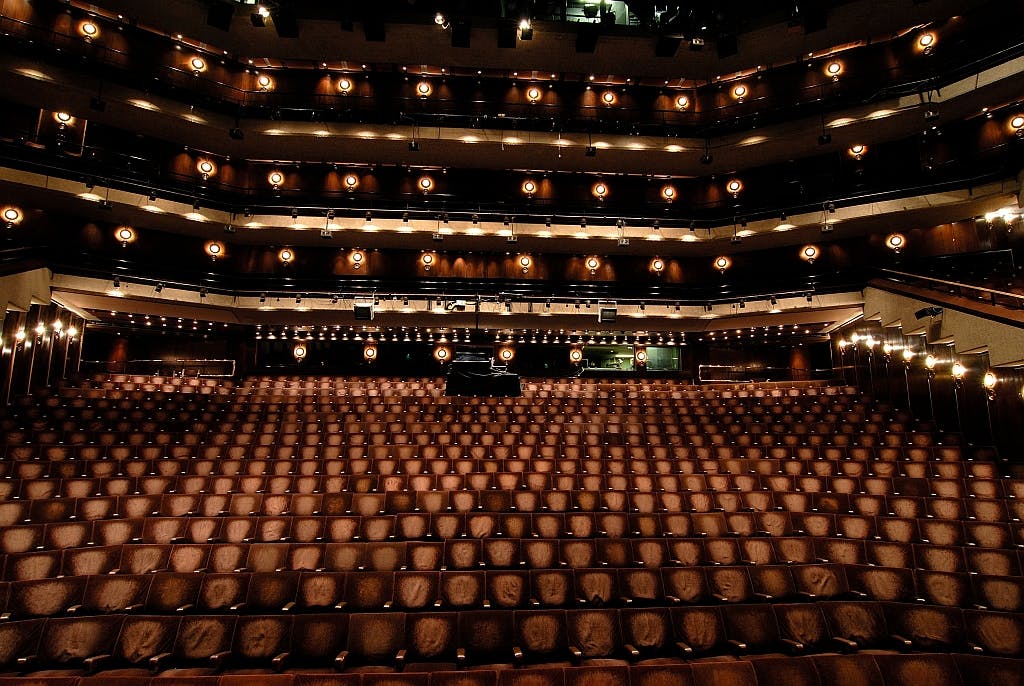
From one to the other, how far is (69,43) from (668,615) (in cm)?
1111

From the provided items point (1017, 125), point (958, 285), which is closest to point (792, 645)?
point (958, 285)

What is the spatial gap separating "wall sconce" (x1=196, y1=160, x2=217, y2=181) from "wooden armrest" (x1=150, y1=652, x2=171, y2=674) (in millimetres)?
9528

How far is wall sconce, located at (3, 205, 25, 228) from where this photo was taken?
823 cm

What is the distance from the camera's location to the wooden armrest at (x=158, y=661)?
248cm

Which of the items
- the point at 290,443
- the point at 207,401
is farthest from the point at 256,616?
the point at 207,401

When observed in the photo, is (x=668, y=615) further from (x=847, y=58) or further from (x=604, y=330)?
(x=847, y=58)

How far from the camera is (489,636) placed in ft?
9.10

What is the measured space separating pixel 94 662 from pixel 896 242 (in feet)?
37.6

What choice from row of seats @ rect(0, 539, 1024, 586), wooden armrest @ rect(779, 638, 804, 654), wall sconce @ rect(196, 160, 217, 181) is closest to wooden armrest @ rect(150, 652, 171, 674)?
row of seats @ rect(0, 539, 1024, 586)

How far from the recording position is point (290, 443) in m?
5.96

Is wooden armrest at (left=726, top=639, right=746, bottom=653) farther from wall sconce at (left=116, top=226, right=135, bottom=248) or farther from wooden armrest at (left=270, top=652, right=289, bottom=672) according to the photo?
wall sconce at (left=116, top=226, right=135, bottom=248)

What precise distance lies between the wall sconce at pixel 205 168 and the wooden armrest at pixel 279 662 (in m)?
9.74

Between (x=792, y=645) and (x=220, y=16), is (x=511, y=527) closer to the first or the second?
(x=792, y=645)

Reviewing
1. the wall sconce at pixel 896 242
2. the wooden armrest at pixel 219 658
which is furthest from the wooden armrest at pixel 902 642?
the wall sconce at pixel 896 242
